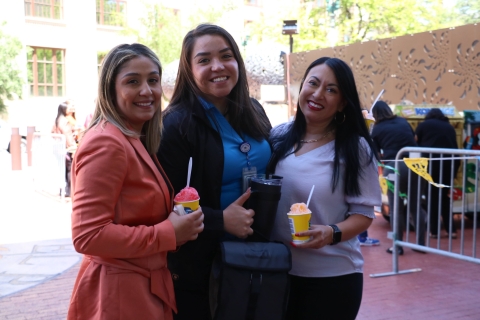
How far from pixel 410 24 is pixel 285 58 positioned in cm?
1343

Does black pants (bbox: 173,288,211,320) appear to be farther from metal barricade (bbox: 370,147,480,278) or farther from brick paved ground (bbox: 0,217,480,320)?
metal barricade (bbox: 370,147,480,278)

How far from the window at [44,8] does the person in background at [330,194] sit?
1246 inches

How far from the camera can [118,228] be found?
1.91 metres

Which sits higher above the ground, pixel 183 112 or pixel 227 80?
pixel 227 80

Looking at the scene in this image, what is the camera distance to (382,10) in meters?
26.7

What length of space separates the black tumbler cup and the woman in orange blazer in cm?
31

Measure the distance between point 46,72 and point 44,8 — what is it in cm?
377

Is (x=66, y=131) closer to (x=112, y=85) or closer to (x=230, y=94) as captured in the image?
(x=230, y=94)

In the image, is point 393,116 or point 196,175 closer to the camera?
point 196,175

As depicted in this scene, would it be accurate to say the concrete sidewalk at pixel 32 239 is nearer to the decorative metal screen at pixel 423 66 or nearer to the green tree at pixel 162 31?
the decorative metal screen at pixel 423 66

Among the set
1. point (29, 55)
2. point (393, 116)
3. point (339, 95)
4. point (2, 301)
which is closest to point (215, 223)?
point (339, 95)

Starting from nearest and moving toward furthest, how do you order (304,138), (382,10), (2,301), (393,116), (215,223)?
(215,223) → (304,138) → (2,301) → (393,116) → (382,10)

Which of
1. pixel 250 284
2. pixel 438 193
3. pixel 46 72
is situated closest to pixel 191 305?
pixel 250 284

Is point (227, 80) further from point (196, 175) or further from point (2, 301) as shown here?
point (2, 301)
